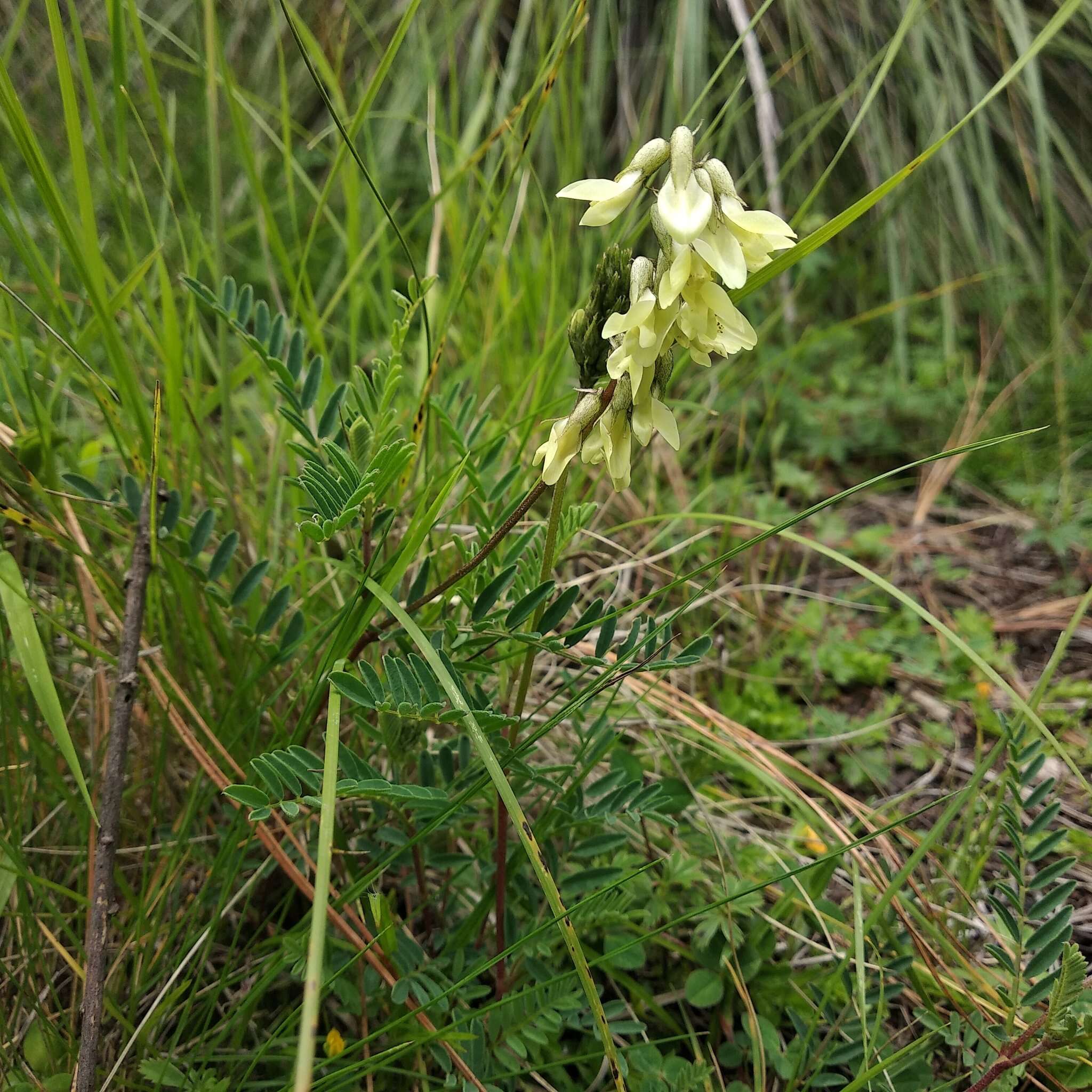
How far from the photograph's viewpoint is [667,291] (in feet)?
2.32

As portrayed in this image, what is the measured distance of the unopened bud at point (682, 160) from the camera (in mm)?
736

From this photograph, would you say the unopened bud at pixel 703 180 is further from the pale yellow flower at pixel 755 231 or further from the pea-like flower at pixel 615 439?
the pea-like flower at pixel 615 439

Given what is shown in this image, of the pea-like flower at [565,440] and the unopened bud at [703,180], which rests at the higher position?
the unopened bud at [703,180]

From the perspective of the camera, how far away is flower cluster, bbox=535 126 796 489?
72 cm

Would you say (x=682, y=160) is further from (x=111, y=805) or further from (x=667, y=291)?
(x=111, y=805)

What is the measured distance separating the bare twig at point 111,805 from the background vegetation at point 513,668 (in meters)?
0.04

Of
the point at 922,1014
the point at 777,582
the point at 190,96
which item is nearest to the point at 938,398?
the point at 777,582

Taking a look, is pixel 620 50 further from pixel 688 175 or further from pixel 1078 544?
pixel 688 175

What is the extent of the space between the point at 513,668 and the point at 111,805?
50 centimetres

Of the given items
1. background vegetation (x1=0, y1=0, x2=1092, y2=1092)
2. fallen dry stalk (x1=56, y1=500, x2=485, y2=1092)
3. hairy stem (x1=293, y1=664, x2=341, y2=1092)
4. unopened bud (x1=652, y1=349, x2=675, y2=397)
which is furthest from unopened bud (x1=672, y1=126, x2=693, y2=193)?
fallen dry stalk (x1=56, y1=500, x2=485, y2=1092)

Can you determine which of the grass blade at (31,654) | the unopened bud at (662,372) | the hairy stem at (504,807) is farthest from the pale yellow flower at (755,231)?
the grass blade at (31,654)

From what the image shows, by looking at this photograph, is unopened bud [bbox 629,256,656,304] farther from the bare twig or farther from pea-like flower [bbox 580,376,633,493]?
the bare twig

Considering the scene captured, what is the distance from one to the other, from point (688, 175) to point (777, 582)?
1301 mm

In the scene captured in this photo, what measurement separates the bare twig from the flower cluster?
1.68ft
